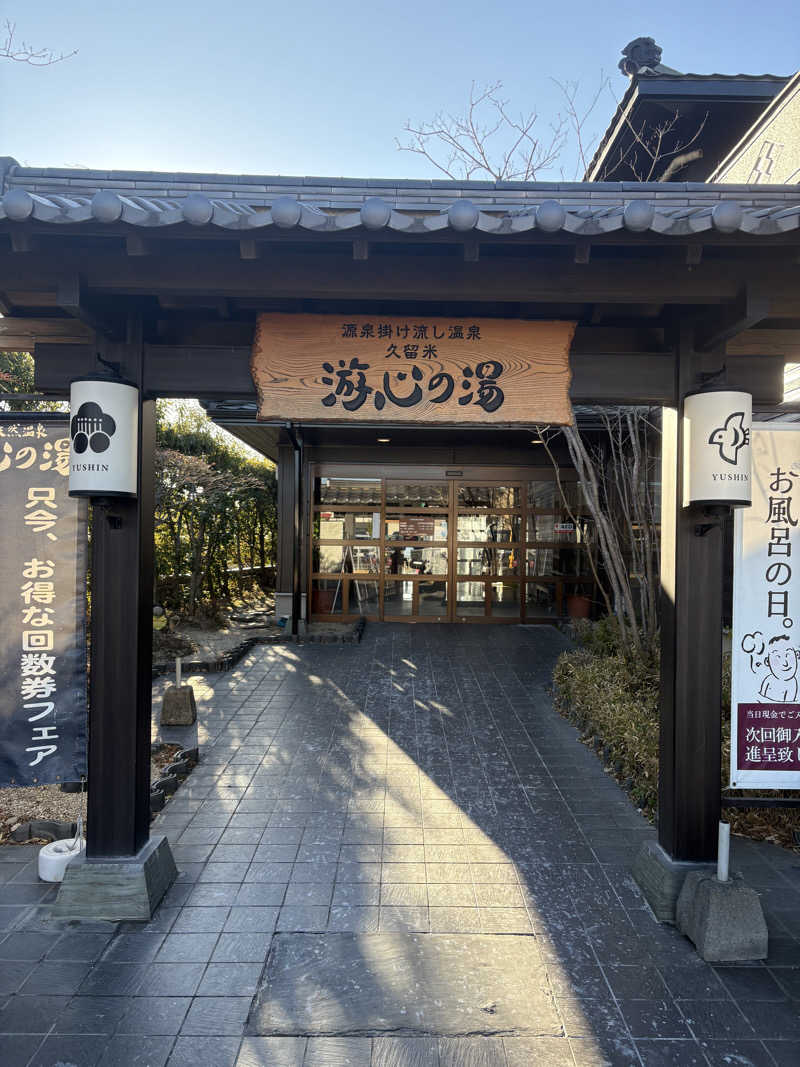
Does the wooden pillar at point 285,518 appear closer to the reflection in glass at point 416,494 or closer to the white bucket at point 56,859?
the reflection in glass at point 416,494

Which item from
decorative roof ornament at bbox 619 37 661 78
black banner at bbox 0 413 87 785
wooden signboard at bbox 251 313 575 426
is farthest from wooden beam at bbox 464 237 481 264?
decorative roof ornament at bbox 619 37 661 78

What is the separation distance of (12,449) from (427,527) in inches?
376

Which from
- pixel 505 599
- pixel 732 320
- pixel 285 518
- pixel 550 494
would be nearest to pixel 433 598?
pixel 505 599

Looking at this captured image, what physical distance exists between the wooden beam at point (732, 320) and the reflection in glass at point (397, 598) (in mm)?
9619

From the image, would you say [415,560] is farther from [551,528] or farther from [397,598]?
[551,528]

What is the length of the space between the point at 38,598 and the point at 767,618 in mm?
4131

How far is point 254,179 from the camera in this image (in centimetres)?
508

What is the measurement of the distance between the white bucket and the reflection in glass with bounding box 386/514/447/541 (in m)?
9.10

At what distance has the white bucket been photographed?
397cm

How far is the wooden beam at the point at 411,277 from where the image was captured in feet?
10.3

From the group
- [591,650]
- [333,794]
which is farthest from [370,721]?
[591,650]

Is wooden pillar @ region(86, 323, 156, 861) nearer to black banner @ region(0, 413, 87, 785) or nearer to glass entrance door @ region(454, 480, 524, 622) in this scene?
black banner @ region(0, 413, 87, 785)

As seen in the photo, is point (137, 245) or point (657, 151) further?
point (657, 151)

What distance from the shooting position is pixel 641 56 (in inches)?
362
